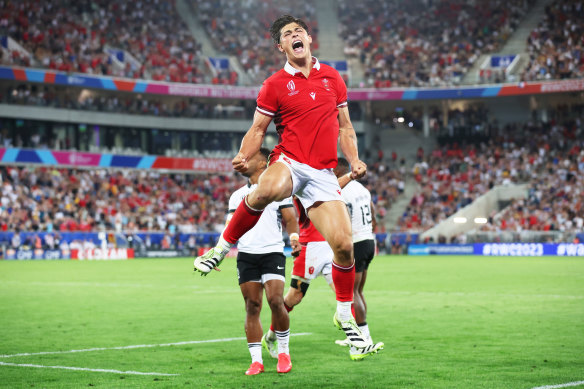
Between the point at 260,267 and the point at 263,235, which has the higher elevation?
the point at 263,235

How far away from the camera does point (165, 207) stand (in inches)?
2099

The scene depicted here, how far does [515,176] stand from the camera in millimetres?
53844

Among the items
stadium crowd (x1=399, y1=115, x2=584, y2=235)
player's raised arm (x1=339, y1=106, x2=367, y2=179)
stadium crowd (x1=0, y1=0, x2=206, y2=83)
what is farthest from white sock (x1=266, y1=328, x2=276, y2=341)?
stadium crowd (x1=0, y1=0, x2=206, y2=83)

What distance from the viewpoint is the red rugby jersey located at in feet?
26.8

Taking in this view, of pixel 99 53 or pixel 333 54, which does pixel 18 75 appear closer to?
pixel 99 53

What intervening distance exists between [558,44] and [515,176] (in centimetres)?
1155

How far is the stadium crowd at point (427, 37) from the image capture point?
61.3 meters

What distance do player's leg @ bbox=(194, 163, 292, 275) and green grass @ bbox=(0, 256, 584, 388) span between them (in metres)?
1.48

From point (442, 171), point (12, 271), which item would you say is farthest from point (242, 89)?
point (12, 271)

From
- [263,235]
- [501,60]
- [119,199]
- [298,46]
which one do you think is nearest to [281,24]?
[298,46]

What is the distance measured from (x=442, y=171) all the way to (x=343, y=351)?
47823mm

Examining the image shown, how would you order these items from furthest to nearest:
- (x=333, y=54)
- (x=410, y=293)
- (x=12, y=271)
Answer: (x=333, y=54) → (x=12, y=271) → (x=410, y=293)

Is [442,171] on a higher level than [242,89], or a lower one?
lower

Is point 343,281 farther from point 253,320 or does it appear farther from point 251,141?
point 251,141
